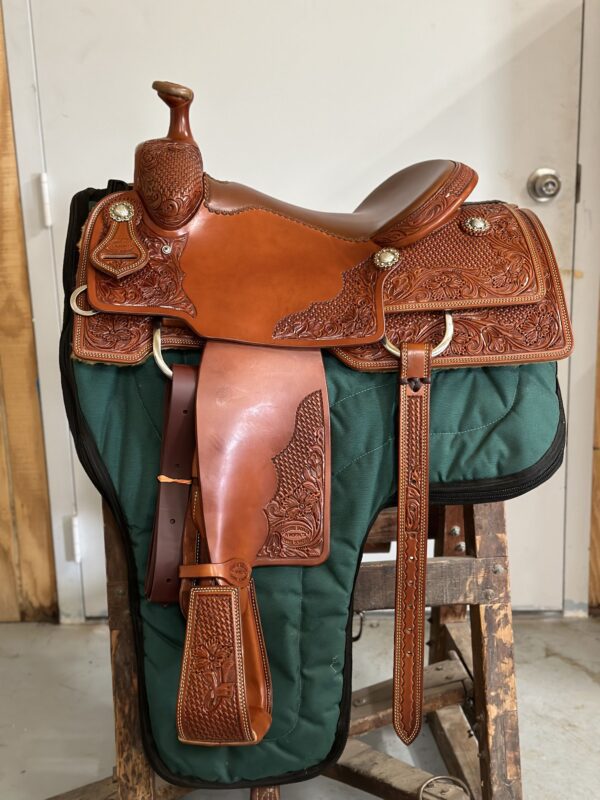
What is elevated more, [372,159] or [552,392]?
[372,159]

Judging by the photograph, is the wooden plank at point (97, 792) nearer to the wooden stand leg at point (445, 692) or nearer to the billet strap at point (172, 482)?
the wooden stand leg at point (445, 692)

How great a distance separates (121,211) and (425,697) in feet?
2.97

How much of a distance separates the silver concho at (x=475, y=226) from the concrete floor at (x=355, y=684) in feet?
3.25

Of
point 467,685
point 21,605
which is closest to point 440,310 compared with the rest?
point 467,685

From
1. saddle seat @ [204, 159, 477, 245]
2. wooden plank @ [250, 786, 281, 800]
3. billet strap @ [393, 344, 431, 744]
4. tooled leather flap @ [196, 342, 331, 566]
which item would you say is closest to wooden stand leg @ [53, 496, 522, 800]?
wooden plank @ [250, 786, 281, 800]

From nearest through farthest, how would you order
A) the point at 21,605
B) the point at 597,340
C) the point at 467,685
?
the point at 467,685 < the point at 597,340 < the point at 21,605

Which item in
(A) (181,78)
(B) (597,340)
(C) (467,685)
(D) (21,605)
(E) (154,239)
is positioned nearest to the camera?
(E) (154,239)

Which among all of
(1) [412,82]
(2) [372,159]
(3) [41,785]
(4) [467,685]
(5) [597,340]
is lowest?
(3) [41,785]

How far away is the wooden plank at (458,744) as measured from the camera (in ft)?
3.91

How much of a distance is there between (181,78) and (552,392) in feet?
3.59

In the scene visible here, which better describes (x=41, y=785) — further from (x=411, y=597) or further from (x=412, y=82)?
(x=412, y=82)

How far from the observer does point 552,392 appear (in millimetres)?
889

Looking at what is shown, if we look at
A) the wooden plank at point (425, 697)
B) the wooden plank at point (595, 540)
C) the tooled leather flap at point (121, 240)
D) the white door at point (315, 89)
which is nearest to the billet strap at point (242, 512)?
the tooled leather flap at point (121, 240)

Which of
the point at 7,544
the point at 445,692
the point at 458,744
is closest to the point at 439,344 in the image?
the point at 445,692
